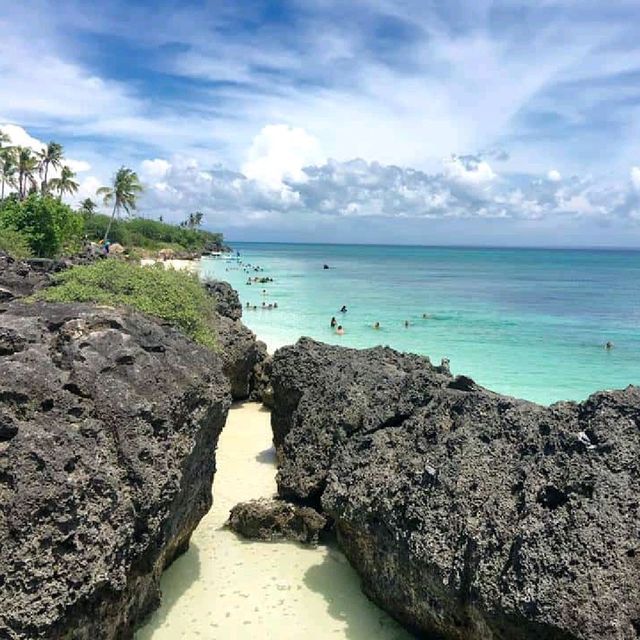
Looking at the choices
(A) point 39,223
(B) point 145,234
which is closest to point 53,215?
(A) point 39,223

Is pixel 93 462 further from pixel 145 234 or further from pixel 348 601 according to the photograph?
pixel 145 234

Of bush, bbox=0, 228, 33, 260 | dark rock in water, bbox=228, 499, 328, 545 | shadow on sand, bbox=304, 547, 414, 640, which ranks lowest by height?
shadow on sand, bbox=304, 547, 414, 640

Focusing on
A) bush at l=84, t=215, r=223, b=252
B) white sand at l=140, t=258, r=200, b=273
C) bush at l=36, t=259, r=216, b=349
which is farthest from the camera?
bush at l=84, t=215, r=223, b=252

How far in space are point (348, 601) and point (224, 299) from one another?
1335cm

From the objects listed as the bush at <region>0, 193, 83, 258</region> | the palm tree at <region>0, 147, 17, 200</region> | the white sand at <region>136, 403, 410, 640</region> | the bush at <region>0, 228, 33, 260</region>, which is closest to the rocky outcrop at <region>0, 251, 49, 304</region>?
the white sand at <region>136, 403, 410, 640</region>

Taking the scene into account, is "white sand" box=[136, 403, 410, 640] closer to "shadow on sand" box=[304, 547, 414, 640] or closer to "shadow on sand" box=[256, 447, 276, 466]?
"shadow on sand" box=[304, 547, 414, 640]

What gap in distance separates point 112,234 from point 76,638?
86910mm

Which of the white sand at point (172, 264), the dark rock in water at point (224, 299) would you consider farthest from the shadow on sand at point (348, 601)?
the dark rock in water at point (224, 299)

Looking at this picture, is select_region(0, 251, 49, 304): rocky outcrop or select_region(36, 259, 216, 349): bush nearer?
select_region(36, 259, 216, 349): bush

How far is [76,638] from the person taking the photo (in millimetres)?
5387

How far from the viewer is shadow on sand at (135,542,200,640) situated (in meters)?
6.98

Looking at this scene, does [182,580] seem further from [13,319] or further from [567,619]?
[567,619]

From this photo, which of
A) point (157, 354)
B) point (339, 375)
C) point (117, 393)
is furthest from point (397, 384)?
point (117, 393)

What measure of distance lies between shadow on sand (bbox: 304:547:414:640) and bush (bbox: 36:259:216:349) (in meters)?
5.60
